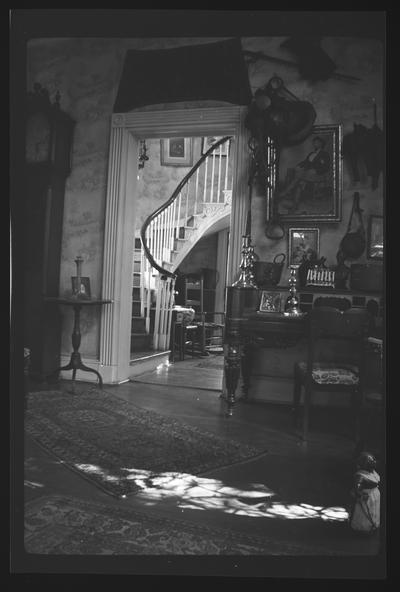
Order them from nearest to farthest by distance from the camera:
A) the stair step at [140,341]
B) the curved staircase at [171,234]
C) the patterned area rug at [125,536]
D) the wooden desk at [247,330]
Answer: the patterned area rug at [125,536] < the wooden desk at [247,330] < the stair step at [140,341] < the curved staircase at [171,234]

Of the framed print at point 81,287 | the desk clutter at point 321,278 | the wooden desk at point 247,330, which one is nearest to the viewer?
the wooden desk at point 247,330

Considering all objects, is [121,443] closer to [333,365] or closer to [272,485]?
[272,485]

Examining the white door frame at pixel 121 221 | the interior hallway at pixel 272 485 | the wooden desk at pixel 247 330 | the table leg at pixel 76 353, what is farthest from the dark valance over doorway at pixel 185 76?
the interior hallway at pixel 272 485

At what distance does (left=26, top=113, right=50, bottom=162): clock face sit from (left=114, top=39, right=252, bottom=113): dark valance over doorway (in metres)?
0.77

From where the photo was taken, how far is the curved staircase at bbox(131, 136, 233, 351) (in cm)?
701

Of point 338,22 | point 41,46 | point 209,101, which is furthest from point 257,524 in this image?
point 41,46

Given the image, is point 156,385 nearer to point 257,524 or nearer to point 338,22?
point 257,524

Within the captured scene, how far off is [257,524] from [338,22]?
1.84 metres

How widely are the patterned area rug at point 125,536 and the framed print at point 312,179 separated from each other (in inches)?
120

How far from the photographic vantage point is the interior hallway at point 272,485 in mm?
2076

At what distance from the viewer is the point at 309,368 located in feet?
11.3

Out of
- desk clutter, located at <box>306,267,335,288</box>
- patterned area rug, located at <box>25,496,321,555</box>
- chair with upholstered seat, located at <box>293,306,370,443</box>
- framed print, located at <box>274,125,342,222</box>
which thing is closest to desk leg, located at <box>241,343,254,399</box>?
desk clutter, located at <box>306,267,335,288</box>

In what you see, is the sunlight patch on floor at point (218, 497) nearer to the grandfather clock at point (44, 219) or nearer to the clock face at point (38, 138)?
the grandfather clock at point (44, 219)

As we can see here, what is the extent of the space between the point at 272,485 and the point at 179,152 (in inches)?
281
